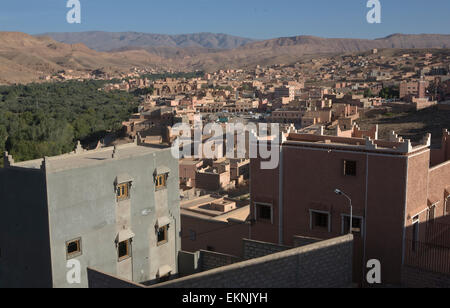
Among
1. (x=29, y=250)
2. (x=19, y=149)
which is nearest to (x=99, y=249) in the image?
(x=29, y=250)

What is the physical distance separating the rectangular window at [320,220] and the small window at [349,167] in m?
0.98

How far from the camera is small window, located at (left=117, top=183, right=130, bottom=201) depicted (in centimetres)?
931

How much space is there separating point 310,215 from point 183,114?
2068 inches

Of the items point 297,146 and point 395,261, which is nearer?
point 395,261

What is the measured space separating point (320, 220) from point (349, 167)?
1.34m

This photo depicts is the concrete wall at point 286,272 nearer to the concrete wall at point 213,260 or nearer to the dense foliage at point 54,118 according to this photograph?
the concrete wall at point 213,260

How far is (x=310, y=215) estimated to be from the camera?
431 inches

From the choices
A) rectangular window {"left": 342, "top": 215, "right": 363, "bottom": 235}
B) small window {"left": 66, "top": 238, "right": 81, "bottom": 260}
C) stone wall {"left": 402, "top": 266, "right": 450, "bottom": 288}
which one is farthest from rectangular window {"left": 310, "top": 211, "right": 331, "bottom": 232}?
small window {"left": 66, "top": 238, "right": 81, "bottom": 260}

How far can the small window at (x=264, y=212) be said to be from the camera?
11648mm

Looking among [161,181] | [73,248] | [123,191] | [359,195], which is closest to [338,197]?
[359,195]

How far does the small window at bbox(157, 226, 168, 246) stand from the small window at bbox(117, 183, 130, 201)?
4.12 ft

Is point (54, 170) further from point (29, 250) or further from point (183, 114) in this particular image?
point (183, 114)

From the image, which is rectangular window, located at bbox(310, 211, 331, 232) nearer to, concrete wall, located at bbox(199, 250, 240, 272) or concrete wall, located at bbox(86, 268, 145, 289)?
concrete wall, located at bbox(199, 250, 240, 272)

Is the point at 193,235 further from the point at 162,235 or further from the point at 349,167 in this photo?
the point at 349,167
